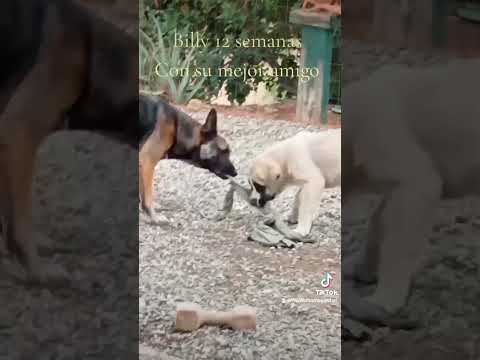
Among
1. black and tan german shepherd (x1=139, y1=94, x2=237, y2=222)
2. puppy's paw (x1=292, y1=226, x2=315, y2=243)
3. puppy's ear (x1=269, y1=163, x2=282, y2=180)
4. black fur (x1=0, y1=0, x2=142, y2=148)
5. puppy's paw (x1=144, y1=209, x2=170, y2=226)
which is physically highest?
black fur (x1=0, y1=0, x2=142, y2=148)

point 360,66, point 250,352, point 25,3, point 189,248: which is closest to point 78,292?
point 189,248

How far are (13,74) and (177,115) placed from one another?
0.38m

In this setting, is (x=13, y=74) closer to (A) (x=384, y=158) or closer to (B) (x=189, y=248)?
(B) (x=189, y=248)

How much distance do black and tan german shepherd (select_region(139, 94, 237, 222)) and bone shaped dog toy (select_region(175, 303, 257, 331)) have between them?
23 centimetres

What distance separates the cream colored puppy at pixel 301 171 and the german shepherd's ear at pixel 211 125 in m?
0.12

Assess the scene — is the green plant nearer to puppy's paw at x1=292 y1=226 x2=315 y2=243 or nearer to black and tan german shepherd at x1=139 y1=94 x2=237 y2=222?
black and tan german shepherd at x1=139 y1=94 x2=237 y2=222

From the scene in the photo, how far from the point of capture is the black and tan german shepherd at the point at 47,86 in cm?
154

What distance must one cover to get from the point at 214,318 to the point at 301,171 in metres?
0.39

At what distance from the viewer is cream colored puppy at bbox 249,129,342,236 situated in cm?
155

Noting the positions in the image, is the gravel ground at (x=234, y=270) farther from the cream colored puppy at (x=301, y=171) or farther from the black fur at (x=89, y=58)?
the black fur at (x=89, y=58)

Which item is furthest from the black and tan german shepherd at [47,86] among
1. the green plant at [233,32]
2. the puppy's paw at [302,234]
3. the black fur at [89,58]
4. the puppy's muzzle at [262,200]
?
the puppy's paw at [302,234]

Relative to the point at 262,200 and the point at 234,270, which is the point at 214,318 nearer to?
the point at 234,270

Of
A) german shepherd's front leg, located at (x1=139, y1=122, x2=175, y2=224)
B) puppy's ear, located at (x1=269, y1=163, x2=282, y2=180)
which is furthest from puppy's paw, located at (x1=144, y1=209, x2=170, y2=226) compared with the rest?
puppy's ear, located at (x1=269, y1=163, x2=282, y2=180)

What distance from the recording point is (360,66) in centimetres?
156
